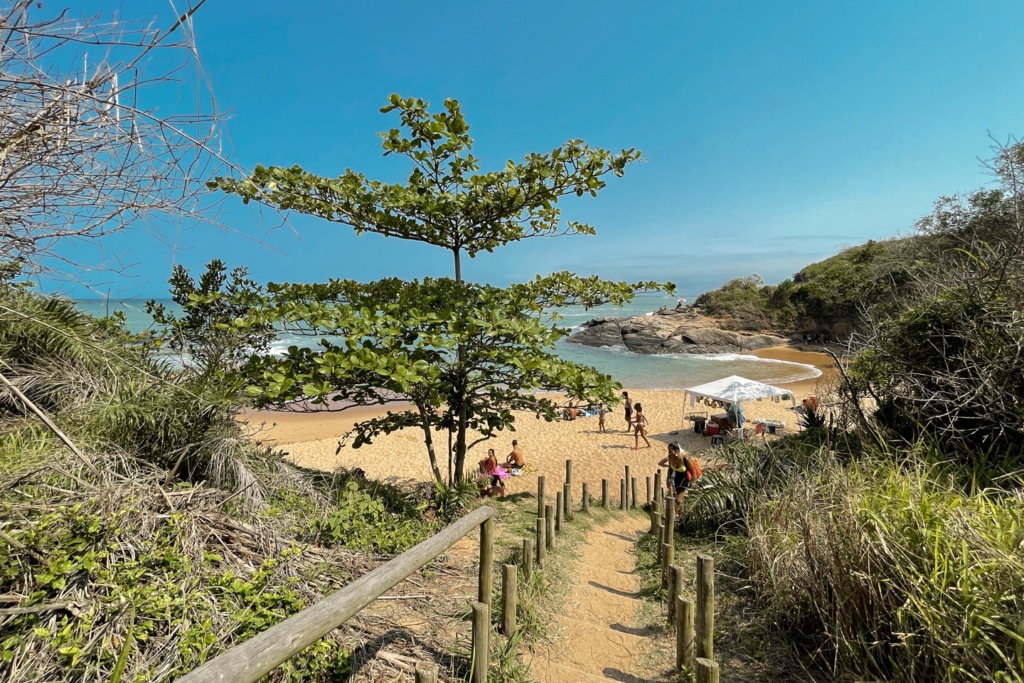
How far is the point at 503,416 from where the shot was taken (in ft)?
17.0

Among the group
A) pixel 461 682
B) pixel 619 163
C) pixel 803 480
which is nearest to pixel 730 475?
pixel 803 480

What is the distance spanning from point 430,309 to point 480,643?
317 centimetres

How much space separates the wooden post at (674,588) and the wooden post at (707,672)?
104 centimetres

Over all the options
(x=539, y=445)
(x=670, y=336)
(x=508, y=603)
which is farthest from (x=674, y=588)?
(x=670, y=336)

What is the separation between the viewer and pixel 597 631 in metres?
3.79

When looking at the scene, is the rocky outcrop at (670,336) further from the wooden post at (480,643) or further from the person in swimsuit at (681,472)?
the wooden post at (480,643)

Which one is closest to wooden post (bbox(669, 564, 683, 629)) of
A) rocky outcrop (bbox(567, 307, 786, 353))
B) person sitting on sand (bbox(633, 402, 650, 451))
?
person sitting on sand (bbox(633, 402, 650, 451))

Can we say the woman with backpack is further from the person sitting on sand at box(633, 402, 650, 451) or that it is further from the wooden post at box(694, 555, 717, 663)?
the person sitting on sand at box(633, 402, 650, 451)

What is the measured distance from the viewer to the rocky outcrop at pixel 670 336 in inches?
1718

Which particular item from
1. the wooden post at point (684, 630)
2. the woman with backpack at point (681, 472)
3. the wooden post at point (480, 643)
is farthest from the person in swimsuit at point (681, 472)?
the wooden post at point (480, 643)

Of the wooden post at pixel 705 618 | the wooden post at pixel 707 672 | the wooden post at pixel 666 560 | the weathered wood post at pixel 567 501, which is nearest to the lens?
the wooden post at pixel 707 672

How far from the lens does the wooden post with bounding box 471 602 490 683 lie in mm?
2574

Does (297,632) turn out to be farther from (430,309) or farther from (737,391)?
(737,391)

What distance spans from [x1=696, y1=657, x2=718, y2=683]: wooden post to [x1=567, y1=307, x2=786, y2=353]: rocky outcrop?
132ft
